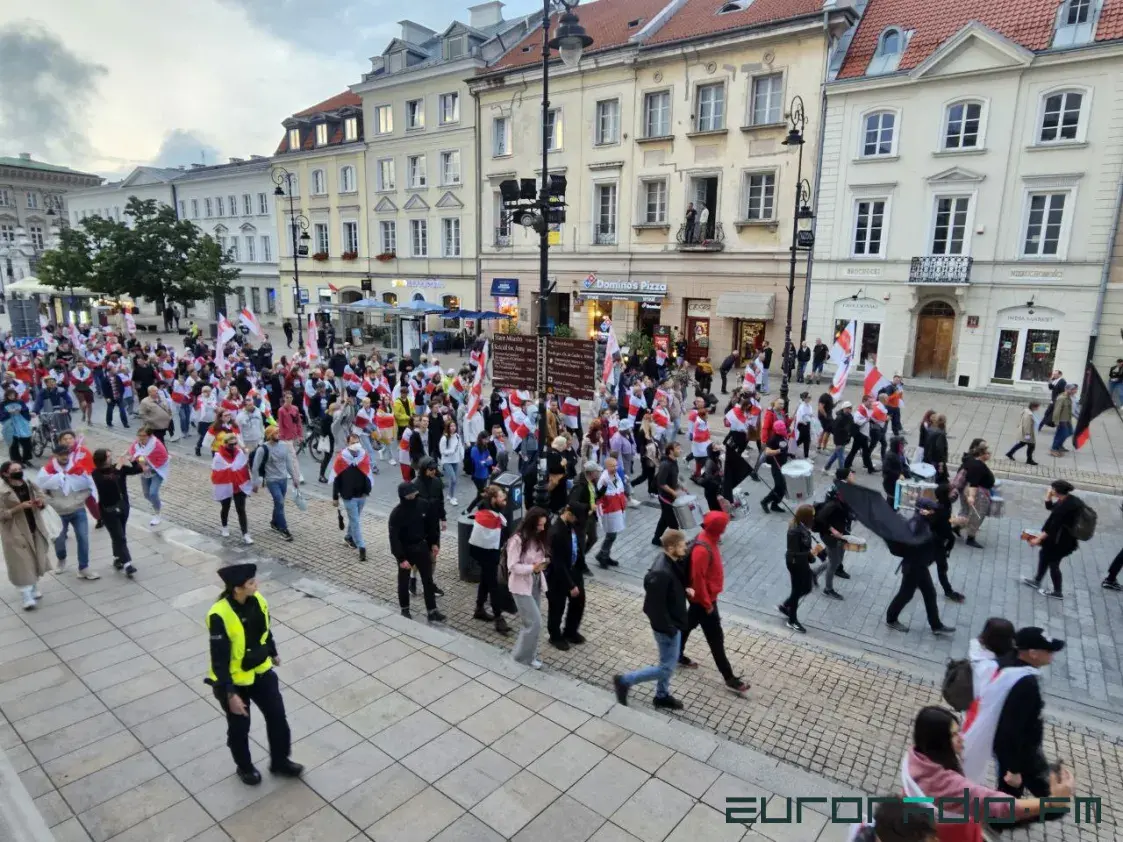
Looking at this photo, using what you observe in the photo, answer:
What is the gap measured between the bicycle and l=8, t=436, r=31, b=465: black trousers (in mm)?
351

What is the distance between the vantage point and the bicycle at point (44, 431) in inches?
595

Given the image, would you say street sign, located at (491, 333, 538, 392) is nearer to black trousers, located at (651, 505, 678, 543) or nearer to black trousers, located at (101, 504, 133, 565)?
black trousers, located at (651, 505, 678, 543)

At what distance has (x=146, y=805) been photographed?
16.0 feet

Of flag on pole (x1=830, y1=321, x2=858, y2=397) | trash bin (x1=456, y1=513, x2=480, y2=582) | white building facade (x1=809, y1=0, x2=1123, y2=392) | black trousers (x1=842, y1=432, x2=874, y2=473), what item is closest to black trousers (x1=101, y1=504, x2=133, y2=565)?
trash bin (x1=456, y1=513, x2=480, y2=582)

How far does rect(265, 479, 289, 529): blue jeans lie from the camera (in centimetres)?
1022

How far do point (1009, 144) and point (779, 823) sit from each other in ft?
79.2

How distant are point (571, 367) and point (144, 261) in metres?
39.4

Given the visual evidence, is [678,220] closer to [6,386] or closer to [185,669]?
[6,386]

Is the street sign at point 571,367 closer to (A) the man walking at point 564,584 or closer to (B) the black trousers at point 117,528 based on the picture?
(A) the man walking at point 564,584

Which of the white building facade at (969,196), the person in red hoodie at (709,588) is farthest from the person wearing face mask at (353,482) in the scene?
the white building facade at (969,196)

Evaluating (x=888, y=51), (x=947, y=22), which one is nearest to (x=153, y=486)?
(x=888, y=51)

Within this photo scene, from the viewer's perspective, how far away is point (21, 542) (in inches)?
297

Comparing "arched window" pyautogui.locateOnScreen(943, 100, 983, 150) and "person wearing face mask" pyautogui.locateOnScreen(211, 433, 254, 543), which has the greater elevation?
"arched window" pyautogui.locateOnScreen(943, 100, 983, 150)

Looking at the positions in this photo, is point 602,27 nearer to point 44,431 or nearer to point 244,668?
point 44,431
